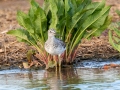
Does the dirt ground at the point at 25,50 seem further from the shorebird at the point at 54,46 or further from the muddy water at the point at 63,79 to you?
the shorebird at the point at 54,46

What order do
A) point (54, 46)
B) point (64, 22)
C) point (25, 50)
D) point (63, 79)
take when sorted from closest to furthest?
1. point (63, 79)
2. point (64, 22)
3. point (54, 46)
4. point (25, 50)

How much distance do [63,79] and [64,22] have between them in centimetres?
126

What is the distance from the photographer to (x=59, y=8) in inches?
435

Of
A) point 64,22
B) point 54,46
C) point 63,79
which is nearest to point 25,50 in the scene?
point 54,46

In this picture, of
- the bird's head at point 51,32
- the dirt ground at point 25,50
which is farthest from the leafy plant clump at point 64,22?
the dirt ground at point 25,50

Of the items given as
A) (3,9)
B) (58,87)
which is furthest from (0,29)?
(58,87)

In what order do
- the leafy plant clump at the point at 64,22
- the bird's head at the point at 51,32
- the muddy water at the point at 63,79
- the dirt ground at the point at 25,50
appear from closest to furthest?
the muddy water at the point at 63,79
the bird's head at the point at 51,32
the leafy plant clump at the point at 64,22
the dirt ground at the point at 25,50

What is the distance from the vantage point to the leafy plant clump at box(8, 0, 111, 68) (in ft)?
36.1

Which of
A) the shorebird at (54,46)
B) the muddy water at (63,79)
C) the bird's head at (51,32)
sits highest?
the bird's head at (51,32)

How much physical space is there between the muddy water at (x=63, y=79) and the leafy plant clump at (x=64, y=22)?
480mm

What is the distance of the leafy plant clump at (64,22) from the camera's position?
10992 mm

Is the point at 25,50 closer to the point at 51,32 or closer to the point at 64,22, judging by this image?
the point at 64,22

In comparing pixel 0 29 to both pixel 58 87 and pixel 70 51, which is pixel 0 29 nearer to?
pixel 70 51

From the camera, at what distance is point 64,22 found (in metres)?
11.1
